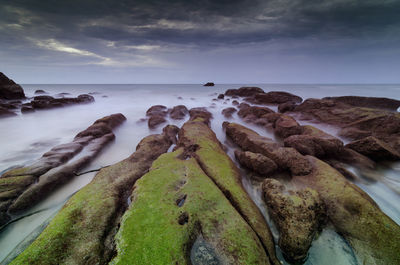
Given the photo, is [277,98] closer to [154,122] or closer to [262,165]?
[154,122]

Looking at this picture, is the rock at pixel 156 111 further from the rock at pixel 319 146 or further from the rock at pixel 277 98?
the rock at pixel 277 98

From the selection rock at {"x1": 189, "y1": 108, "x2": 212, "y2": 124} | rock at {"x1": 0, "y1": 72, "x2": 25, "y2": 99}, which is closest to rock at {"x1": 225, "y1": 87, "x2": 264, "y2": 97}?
rock at {"x1": 189, "y1": 108, "x2": 212, "y2": 124}

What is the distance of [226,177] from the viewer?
5.37m

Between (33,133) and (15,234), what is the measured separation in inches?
431

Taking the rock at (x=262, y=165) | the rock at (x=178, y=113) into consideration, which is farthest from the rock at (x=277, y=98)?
the rock at (x=262, y=165)

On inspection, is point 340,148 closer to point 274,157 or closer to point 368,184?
point 368,184

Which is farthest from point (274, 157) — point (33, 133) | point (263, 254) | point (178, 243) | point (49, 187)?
point (33, 133)

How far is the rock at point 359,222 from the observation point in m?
3.57

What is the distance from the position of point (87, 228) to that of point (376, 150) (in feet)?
35.5

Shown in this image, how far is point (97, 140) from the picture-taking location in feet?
30.9

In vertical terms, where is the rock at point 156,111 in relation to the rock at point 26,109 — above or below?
below

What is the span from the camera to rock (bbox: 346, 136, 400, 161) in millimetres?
7219

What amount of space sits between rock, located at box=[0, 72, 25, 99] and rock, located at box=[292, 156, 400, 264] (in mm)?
39327

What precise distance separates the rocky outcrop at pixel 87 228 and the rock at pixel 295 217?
358cm
